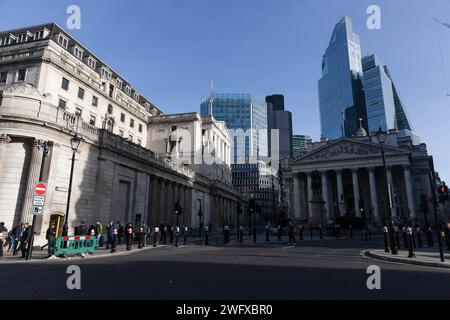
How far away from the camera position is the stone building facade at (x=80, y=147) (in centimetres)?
2069

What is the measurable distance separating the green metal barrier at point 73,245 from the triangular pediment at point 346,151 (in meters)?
58.9

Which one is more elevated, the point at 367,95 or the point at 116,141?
the point at 367,95

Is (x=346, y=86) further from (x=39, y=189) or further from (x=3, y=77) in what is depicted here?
(x=39, y=189)

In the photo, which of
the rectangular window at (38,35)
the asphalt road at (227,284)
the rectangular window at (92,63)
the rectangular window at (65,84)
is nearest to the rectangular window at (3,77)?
the rectangular window at (38,35)

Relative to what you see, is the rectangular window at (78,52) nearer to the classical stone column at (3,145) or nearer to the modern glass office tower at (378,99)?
the classical stone column at (3,145)

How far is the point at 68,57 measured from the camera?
39.2 metres

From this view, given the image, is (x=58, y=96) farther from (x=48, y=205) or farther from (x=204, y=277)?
(x=204, y=277)

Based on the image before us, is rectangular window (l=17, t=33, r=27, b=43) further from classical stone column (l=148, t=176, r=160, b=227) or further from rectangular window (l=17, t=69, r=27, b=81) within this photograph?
classical stone column (l=148, t=176, r=160, b=227)

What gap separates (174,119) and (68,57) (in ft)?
77.1

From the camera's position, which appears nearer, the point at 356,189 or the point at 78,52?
the point at 78,52

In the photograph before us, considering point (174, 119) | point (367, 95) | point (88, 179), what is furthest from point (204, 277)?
point (367, 95)

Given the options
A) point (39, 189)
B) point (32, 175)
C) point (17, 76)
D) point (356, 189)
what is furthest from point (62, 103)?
point (356, 189)

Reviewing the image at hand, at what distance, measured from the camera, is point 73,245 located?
15.5 m

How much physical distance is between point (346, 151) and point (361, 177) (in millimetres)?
9199
